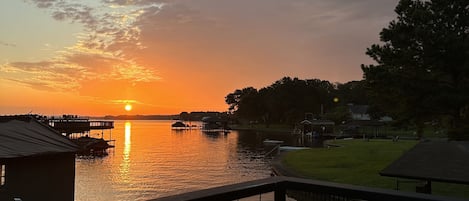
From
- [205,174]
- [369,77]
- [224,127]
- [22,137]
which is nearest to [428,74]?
[369,77]

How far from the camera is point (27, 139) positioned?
15.0 meters

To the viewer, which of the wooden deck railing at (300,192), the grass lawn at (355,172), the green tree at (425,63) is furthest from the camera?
the green tree at (425,63)

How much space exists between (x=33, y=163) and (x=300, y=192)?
13276 mm

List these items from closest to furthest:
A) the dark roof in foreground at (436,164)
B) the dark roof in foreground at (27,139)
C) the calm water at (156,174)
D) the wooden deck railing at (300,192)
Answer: the wooden deck railing at (300,192), the dark roof in foreground at (436,164), the dark roof in foreground at (27,139), the calm water at (156,174)

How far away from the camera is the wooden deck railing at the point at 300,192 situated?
287cm

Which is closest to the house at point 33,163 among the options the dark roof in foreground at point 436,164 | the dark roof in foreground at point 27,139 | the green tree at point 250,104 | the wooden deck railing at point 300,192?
the dark roof in foreground at point 27,139

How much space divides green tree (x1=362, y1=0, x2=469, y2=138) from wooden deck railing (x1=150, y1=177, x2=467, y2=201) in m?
18.1

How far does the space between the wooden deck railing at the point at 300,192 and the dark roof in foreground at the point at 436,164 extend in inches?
383

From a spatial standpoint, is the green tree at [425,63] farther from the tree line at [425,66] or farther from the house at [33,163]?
the house at [33,163]

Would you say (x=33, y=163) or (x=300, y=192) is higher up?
(x=300, y=192)

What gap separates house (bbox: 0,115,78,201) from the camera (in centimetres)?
1370

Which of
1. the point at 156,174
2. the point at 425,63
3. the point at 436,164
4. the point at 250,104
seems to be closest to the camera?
the point at 436,164

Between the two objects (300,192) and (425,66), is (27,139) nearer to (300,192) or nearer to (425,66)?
(300,192)

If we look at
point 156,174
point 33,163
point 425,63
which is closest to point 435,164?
point 425,63
